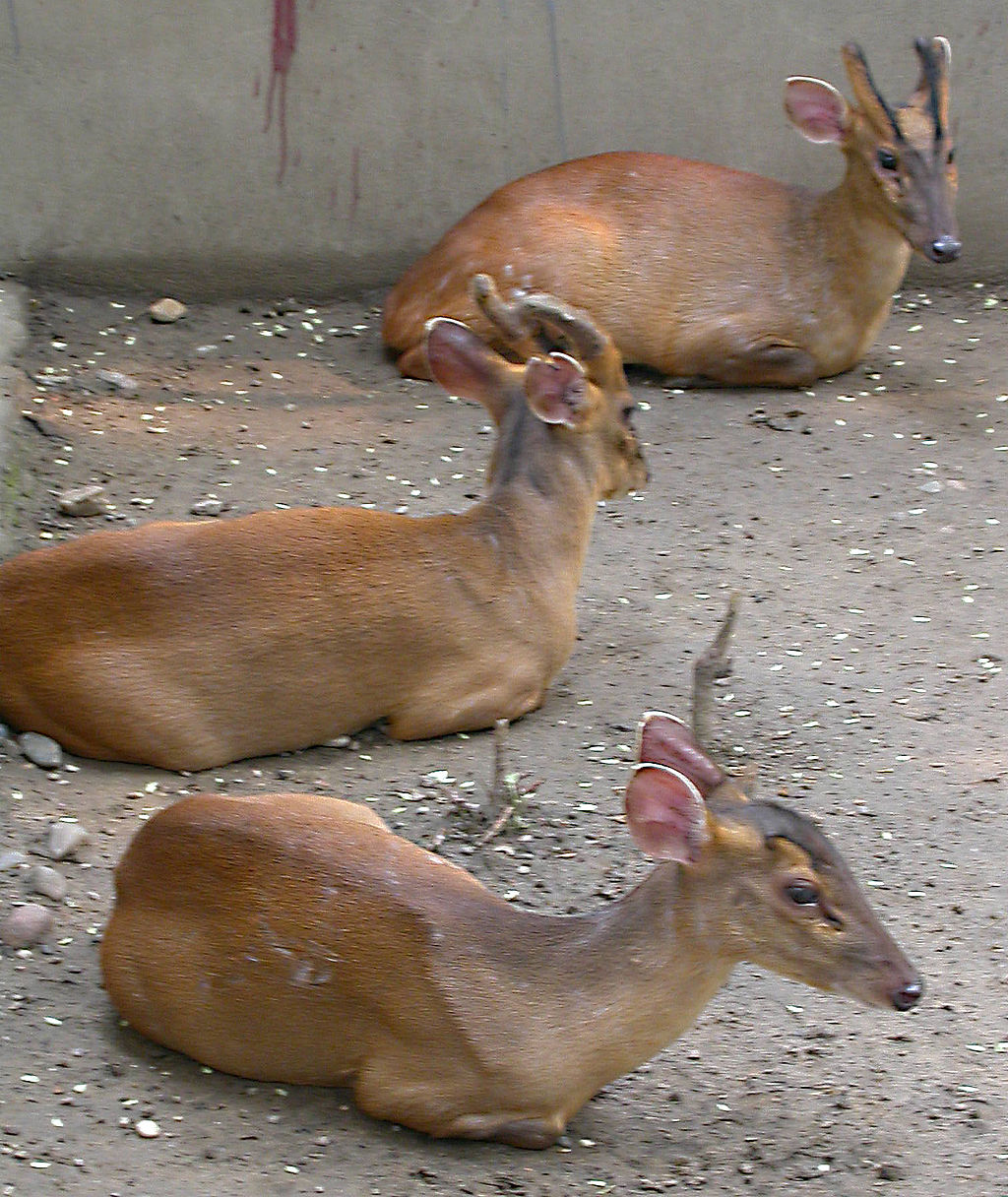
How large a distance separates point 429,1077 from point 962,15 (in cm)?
632

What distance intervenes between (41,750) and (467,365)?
175 cm

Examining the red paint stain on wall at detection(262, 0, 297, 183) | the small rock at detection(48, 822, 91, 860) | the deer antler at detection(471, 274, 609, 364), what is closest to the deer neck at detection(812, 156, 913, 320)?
the red paint stain on wall at detection(262, 0, 297, 183)

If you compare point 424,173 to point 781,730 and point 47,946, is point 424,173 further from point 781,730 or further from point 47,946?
point 47,946

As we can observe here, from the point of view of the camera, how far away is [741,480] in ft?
23.4

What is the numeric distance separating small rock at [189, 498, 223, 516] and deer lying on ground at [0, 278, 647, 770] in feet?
3.84

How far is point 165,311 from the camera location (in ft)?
26.9

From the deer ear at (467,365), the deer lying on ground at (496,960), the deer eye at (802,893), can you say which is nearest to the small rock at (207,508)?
the deer ear at (467,365)

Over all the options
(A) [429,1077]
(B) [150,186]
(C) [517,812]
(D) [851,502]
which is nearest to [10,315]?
(B) [150,186]

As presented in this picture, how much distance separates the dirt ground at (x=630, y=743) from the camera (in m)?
3.68

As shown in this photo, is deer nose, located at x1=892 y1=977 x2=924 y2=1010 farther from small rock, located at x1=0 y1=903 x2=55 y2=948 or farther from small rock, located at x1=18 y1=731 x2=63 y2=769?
small rock, located at x1=18 y1=731 x2=63 y2=769

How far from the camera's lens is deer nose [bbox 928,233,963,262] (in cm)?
759

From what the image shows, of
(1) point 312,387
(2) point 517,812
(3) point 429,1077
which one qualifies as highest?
(3) point 429,1077

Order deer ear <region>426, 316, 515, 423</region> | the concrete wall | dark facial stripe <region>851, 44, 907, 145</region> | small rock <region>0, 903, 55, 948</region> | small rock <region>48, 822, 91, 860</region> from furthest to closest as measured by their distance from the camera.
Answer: the concrete wall
dark facial stripe <region>851, 44, 907, 145</region>
deer ear <region>426, 316, 515, 423</region>
small rock <region>48, 822, 91, 860</region>
small rock <region>0, 903, 55, 948</region>

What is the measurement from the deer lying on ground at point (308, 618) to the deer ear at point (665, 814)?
171 centimetres
